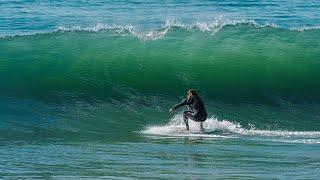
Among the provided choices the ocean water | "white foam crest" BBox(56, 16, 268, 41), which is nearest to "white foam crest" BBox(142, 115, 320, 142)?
the ocean water

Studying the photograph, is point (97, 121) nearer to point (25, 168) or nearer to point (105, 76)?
point (105, 76)

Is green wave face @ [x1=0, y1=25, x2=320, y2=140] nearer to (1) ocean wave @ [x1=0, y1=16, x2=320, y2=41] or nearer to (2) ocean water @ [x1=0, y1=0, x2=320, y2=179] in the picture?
(2) ocean water @ [x1=0, y1=0, x2=320, y2=179]

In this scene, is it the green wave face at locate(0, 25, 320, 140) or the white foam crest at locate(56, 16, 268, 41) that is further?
the white foam crest at locate(56, 16, 268, 41)

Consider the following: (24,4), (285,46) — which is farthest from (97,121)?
(24,4)

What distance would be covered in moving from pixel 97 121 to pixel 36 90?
3.21 m

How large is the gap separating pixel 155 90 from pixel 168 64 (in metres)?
1.90

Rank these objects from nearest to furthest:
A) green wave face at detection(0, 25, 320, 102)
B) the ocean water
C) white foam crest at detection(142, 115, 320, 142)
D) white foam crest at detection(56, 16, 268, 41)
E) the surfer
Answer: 1. the ocean water
2. white foam crest at detection(142, 115, 320, 142)
3. the surfer
4. green wave face at detection(0, 25, 320, 102)
5. white foam crest at detection(56, 16, 268, 41)

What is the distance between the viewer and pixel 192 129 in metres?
17.5

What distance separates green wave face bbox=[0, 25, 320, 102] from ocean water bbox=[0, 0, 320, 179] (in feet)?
0.09

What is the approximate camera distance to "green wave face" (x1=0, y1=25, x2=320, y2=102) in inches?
853

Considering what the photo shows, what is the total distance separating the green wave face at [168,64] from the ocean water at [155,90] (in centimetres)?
3

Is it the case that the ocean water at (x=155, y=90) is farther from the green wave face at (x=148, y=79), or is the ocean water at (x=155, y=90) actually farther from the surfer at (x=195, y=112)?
the surfer at (x=195, y=112)

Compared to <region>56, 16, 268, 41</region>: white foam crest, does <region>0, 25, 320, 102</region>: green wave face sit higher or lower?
lower

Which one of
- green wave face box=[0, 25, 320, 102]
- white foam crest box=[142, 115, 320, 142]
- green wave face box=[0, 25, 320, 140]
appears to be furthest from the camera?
green wave face box=[0, 25, 320, 102]
